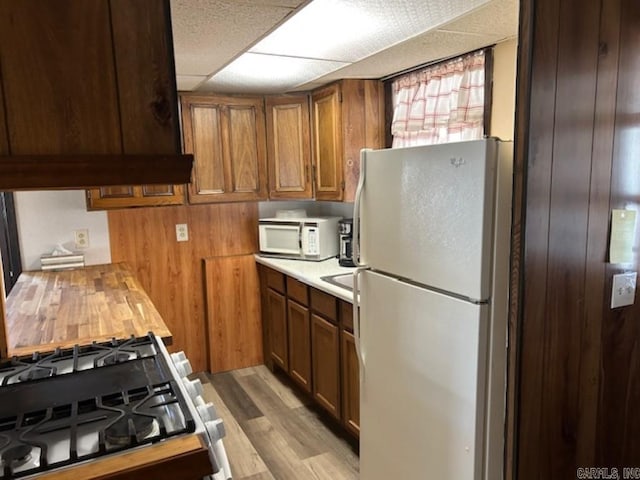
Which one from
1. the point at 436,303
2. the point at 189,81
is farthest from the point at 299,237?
the point at 436,303

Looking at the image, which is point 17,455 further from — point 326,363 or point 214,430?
point 326,363

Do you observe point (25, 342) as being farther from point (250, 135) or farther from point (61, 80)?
point (250, 135)

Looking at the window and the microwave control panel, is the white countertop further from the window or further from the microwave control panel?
the window

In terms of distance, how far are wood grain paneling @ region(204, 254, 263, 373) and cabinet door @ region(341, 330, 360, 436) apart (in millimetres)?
1300

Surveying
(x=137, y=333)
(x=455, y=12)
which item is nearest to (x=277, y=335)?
(x=137, y=333)

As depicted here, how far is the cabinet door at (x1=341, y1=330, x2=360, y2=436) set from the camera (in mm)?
2459

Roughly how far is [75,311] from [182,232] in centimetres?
149

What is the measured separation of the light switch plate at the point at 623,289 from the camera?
1598 millimetres

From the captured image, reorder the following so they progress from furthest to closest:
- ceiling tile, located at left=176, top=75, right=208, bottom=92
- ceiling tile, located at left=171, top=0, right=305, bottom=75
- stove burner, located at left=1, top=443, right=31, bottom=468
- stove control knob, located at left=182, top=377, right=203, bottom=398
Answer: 1. ceiling tile, located at left=176, top=75, right=208, bottom=92
2. ceiling tile, located at left=171, top=0, right=305, bottom=75
3. stove control knob, located at left=182, top=377, right=203, bottom=398
4. stove burner, located at left=1, top=443, right=31, bottom=468

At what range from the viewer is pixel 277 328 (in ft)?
11.4

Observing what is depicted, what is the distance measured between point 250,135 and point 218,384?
1901mm

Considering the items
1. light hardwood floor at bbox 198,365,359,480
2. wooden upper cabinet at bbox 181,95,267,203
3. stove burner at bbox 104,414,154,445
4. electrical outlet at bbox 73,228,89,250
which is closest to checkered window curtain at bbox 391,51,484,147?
wooden upper cabinet at bbox 181,95,267,203

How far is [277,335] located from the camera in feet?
11.5

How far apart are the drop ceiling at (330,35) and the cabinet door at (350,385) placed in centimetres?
148
